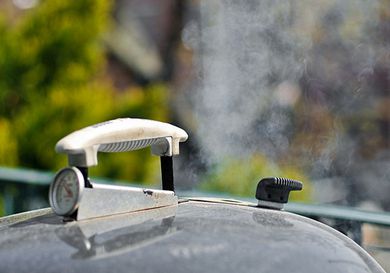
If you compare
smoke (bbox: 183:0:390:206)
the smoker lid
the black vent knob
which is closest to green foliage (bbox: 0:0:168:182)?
smoke (bbox: 183:0:390:206)

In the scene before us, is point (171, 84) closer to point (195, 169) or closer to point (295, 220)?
point (195, 169)

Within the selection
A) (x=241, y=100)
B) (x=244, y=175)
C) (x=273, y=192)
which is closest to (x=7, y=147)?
(x=241, y=100)

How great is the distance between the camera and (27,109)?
20.5ft

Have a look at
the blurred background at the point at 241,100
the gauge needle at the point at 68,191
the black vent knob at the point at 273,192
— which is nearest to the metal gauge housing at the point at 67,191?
the gauge needle at the point at 68,191

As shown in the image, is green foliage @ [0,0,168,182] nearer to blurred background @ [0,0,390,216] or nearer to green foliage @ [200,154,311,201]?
blurred background @ [0,0,390,216]

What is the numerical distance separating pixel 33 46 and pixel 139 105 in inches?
33.0

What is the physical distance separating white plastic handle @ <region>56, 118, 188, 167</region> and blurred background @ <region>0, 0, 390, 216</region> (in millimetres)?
2260

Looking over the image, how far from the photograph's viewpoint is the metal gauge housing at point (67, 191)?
1.60 m

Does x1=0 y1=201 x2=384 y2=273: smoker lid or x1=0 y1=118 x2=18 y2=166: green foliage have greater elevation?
x1=0 y1=201 x2=384 y2=273: smoker lid

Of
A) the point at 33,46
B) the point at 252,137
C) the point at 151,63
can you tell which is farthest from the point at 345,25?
the point at 151,63

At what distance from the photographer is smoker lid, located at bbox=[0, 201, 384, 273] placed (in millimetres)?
1448

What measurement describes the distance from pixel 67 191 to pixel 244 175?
3291mm

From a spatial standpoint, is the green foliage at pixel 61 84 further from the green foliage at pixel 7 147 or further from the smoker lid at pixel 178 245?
the smoker lid at pixel 178 245

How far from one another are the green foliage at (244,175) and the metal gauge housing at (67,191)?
10.1ft
